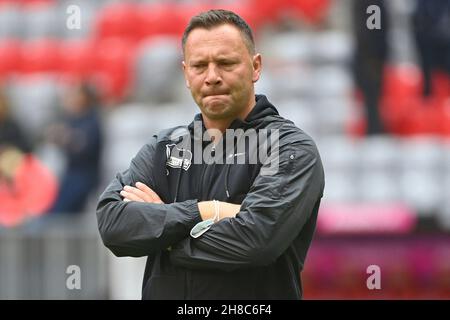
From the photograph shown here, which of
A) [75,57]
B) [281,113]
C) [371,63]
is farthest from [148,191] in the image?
[75,57]

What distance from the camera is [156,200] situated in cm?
363

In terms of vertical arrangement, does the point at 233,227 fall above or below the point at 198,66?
below

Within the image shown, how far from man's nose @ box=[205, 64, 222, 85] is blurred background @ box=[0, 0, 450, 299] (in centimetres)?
377

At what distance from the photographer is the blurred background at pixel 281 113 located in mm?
7691

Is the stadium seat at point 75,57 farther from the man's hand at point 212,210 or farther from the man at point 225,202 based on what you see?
the man's hand at point 212,210

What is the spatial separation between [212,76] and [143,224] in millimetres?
539

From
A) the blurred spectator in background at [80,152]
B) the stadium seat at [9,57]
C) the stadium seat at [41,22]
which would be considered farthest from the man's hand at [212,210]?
the stadium seat at [41,22]

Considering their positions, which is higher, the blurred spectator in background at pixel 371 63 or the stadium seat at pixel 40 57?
the stadium seat at pixel 40 57

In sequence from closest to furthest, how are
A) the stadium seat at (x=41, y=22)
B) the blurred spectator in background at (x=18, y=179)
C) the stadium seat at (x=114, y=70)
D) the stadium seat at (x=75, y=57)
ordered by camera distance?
the blurred spectator in background at (x=18, y=179) < the stadium seat at (x=114, y=70) < the stadium seat at (x=75, y=57) < the stadium seat at (x=41, y=22)

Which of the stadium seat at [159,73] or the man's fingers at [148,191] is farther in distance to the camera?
the stadium seat at [159,73]

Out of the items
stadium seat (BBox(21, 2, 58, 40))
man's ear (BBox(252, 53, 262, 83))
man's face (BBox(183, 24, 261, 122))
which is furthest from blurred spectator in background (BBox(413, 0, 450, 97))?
man's face (BBox(183, 24, 261, 122))

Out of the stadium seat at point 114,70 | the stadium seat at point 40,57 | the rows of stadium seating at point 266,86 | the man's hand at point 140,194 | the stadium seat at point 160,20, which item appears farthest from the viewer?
the stadium seat at point 40,57

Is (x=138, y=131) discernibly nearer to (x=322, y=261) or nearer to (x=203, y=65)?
(x=322, y=261)

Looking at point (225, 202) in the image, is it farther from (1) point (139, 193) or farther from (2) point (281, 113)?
(2) point (281, 113)
